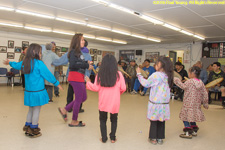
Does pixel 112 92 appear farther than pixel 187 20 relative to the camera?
No

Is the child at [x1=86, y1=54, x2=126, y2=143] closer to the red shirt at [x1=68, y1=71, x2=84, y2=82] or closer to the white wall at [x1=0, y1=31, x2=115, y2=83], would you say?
the red shirt at [x1=68, y1=71, x2=84, y2=82]

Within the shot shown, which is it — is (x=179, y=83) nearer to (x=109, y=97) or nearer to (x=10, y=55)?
(x=109, y=97)

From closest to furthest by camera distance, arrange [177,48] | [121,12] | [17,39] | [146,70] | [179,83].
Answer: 1. [179,83]
2. [121,12]
3. [146,70]
4. [17,39]
5. [177,48]

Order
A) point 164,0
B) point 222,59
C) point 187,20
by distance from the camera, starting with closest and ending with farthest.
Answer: point 164,0
point 187,20
point 222,59

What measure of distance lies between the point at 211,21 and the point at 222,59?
4672 millimetres

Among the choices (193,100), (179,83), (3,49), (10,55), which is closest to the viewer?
(179,83)

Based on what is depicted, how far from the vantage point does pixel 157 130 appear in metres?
2.57

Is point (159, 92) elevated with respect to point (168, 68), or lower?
lower

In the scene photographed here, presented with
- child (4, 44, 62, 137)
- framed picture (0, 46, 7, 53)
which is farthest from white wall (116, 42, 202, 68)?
child (4, 44, 62, 137)

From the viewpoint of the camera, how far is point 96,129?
3.04 meters

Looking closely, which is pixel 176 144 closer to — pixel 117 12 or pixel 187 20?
pixel 117 12

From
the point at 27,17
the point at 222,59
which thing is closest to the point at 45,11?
the point at 27,17

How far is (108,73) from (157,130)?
109 centimetres

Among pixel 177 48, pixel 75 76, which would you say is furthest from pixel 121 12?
pixel 177 48
